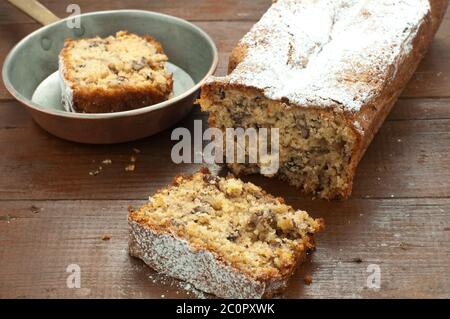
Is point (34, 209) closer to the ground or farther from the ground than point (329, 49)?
closer to the ground

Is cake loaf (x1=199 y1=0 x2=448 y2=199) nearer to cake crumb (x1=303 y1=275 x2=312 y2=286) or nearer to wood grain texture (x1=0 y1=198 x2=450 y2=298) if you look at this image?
wood grain texture (x1=0 y1=198 x2=450 y2=298)

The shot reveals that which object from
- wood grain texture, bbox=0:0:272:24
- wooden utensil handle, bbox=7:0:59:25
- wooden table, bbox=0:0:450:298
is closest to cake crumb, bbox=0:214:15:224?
wooden table, bbox=0:0:450:298

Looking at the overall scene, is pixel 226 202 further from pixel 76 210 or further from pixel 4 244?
pixel 4 244

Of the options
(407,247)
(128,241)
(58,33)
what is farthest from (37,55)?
(407,247)

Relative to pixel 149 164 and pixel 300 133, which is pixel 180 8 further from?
pixel 300 133

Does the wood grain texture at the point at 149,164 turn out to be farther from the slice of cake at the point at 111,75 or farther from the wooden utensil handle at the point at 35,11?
the wooden utensil handle at the point at 35,11

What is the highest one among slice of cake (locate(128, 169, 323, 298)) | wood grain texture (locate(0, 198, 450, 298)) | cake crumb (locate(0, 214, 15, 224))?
slice of cake (locate(128, 169, 323, 298))

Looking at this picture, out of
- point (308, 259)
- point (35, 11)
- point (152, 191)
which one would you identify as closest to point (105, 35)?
point (35, 11)

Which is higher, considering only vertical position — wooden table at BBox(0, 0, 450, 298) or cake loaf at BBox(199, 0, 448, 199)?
cake loaf at BBox(199, 0, 448, 199)
